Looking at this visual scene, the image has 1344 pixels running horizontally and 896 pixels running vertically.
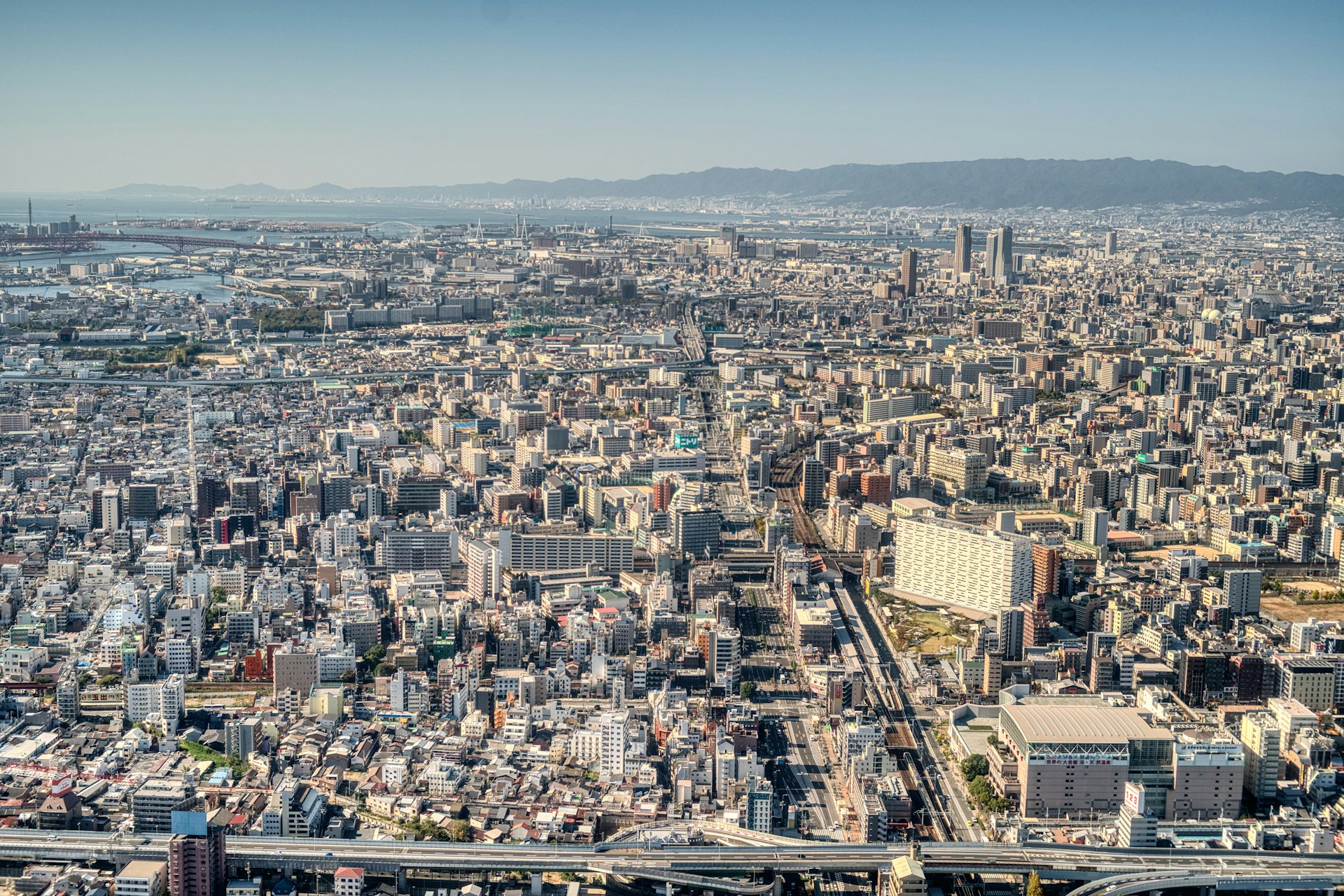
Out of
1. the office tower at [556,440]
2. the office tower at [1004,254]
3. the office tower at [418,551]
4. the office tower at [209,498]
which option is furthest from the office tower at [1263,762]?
the office tower at [1004,254]

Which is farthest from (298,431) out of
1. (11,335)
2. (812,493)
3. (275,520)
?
(11,335)

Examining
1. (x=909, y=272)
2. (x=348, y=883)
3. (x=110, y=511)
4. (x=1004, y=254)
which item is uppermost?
(x=1004, y=254)

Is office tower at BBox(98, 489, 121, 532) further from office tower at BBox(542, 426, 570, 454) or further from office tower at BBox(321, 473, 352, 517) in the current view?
office tower at BBox(542, 426, 570, 454)

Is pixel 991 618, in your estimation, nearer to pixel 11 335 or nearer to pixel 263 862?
pixel 263 862

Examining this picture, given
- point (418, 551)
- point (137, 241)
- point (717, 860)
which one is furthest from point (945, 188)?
point (717, 860)

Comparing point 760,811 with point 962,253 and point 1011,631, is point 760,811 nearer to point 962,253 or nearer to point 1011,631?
point 1011,631

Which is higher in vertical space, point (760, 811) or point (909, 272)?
point (909, 272)
